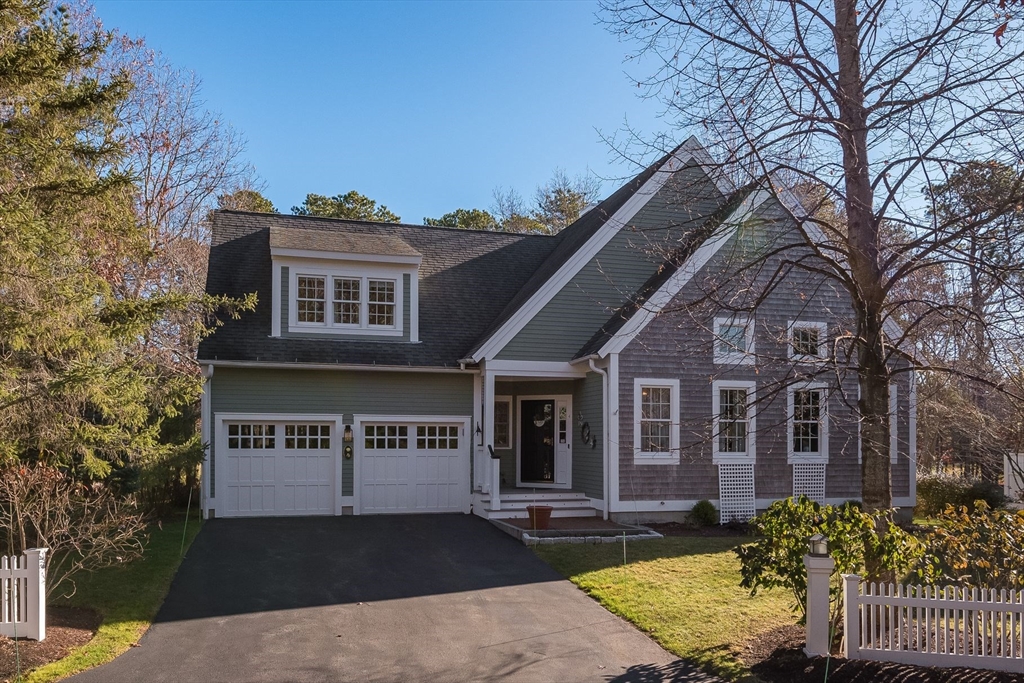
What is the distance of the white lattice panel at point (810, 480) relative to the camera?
1684 cm

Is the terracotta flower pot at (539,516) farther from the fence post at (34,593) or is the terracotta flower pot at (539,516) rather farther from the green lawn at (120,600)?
the fence post at (34,593)

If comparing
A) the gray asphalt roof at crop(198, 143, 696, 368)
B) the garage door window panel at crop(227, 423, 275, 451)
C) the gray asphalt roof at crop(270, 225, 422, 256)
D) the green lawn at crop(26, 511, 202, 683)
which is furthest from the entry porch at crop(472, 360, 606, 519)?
the green lawn at crop(26, 511, 202, 683)

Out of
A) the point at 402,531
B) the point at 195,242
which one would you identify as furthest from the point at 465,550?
the point at 195,242

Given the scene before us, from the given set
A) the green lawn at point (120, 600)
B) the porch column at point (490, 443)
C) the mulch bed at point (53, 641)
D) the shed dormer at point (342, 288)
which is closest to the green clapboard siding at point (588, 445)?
the porch column at point (490, 443)

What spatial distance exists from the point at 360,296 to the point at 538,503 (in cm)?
580

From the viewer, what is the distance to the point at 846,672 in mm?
7141

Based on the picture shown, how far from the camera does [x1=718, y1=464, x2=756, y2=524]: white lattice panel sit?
1627 cm

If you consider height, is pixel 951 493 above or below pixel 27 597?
below

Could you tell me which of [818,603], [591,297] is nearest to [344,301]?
[591,297]

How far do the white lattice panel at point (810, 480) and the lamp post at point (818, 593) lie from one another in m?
9.65

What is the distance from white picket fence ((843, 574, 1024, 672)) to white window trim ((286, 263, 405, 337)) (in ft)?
39.3

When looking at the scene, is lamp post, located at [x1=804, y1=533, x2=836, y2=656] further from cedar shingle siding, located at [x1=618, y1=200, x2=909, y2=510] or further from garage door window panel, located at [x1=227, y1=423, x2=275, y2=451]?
garage door window panel, located at [x1=227, y1=423, x2=275, y2=451]

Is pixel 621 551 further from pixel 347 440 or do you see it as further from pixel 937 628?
pixel 347 440

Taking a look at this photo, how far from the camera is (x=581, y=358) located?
53.7ft
